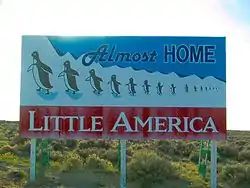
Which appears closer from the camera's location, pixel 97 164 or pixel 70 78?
pixel 70 78

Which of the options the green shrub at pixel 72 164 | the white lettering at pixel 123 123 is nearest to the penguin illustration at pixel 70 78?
the white lettering at pixel 123 123

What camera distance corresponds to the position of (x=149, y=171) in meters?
19.1

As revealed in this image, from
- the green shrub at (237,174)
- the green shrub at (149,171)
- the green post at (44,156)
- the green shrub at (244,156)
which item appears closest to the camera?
the green shrub at (149,171)

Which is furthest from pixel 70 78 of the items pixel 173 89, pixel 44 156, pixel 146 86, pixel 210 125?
pixel 210 125

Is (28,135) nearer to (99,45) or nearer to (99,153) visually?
(99,45)

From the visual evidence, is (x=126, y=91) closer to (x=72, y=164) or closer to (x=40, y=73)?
(x=40, y=73)

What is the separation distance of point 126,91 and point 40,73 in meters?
3.05

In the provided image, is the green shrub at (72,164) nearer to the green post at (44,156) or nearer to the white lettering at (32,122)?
the green post at (44,156)

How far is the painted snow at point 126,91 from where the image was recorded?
18500 millimetres

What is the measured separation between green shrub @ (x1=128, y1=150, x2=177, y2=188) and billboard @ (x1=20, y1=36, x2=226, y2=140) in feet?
4.35

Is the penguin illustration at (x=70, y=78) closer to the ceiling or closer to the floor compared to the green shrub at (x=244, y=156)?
closer to the ceiling

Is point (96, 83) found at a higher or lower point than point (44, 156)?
higher

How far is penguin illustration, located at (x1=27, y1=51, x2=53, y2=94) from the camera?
18.7m

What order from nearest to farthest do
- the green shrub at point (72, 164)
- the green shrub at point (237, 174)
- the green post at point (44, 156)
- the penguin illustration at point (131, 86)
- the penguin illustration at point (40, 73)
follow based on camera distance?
the penguin illustration at point (131, 86)
the penguin illustration at point (40, 73)
the green shrub at point (237, 174)
the green post at point (44, 156)
the green shrub at point (72, 164)
